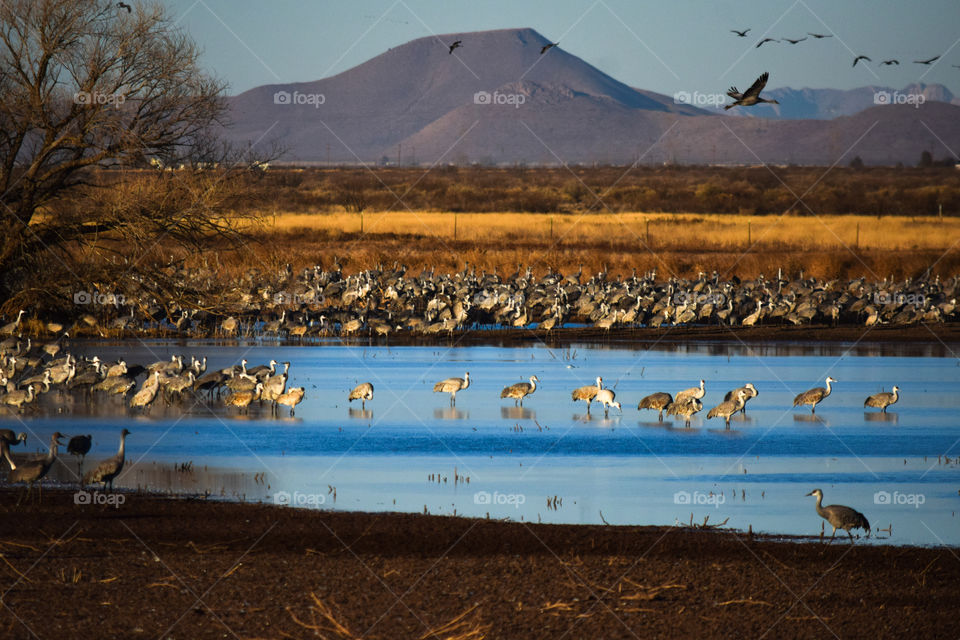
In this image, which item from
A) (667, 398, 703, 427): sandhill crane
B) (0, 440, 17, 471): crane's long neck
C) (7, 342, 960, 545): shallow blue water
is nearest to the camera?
(7, 342, 960, 545): shallow blue water

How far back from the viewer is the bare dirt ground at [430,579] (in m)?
8.38

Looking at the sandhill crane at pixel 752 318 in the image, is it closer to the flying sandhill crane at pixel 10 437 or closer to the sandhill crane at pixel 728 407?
the sandhill crane at pixel 728 407

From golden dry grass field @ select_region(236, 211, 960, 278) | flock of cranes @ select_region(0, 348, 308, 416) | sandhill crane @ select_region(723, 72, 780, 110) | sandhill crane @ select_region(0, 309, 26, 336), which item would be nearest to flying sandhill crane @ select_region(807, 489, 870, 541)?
sandhill crane @ select_region(723, 72, 780, 110)

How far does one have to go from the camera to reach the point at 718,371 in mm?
25344

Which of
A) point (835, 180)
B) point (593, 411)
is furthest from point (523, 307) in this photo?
point (835, 180)

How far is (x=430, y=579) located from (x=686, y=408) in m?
10.1

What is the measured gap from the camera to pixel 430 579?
9516 millimetres

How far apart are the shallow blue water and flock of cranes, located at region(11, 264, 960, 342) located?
5.67 meters

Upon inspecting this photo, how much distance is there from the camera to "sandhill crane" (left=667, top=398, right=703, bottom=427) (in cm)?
1894

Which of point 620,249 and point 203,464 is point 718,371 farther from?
point 620,249

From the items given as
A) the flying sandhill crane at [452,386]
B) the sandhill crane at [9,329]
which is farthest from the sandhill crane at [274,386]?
the sandhill crane at [9,329]

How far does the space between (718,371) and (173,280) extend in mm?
11229

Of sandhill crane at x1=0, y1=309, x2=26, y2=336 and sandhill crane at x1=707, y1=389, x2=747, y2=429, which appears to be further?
sandhill crane at x1=0, y1=309, x2=26, y2=336

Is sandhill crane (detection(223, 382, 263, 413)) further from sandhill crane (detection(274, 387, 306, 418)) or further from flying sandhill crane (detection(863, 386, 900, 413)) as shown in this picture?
flying sandhill crane (detection(863, 386, 900, 413))
